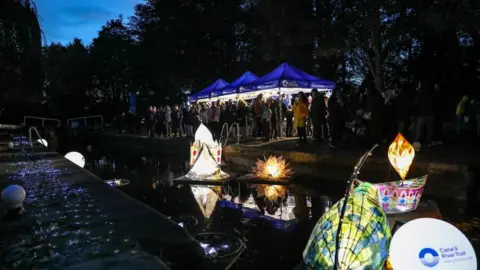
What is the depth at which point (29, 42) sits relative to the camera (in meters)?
6.53

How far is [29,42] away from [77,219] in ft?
9.75

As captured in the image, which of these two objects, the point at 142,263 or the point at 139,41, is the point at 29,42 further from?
the point at 139,41

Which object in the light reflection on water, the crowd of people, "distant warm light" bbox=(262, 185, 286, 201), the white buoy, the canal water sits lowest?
the canal water

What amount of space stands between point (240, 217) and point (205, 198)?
2298mm

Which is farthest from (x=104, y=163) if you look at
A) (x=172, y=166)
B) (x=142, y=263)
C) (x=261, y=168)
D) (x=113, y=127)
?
(x=113, y=127)

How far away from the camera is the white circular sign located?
383cm

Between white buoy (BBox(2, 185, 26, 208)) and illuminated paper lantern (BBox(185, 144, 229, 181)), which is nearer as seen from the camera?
white buoy (BBox(2, 185, 26, 208))

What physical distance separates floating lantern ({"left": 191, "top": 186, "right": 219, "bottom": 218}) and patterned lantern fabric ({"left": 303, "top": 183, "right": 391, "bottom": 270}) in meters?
5.36

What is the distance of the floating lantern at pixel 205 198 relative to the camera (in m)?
9.44

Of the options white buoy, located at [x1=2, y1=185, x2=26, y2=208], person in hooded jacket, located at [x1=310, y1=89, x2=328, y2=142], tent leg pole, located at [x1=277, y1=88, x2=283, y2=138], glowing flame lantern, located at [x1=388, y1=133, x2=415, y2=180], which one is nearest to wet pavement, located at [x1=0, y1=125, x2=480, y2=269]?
white buoy, located at [x1=2, y1=185, x2=26, y2=208]

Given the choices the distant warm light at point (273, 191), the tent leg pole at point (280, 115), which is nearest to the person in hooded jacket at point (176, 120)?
the tent leg pole at point (280, 115)

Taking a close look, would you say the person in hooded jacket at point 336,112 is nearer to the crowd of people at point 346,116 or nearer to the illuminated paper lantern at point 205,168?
the crowd of people at point 346,116

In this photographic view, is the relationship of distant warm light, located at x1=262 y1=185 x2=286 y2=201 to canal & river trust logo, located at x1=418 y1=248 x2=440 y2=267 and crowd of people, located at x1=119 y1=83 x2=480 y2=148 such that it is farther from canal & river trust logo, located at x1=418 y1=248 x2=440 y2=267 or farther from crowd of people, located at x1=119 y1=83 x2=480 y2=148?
canal & river trust logo, located at x1=418 y1=248 x2=440 y2=267

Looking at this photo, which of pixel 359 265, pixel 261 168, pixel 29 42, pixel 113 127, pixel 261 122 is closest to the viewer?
pixel 359 265
